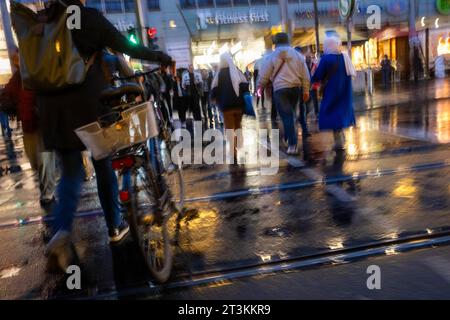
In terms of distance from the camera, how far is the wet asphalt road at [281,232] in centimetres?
313

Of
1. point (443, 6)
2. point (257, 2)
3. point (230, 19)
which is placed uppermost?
point (257, 2)

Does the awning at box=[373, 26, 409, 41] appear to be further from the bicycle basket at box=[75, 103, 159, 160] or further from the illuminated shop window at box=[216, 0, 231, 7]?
the bicycle basket at box=[75, 103, 159, 160]

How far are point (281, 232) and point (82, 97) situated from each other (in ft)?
6.24

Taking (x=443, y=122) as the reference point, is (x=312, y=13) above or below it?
above

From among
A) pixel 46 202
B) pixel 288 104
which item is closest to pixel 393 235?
pixel 288 104

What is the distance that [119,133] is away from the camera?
321cm

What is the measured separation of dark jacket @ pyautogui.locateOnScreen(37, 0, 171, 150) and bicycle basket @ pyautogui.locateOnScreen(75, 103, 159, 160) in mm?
378

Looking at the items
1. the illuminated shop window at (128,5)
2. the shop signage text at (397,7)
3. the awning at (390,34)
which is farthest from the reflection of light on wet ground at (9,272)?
the shop signage text at (397,7)

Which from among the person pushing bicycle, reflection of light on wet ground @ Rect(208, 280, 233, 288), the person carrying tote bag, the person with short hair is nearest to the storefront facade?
the person with short hair

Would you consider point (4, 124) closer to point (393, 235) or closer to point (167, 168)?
point (167, 168)

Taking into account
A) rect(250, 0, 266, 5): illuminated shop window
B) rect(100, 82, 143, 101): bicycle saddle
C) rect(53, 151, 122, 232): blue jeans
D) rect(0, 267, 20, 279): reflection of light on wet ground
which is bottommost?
rect(0, 267, 20, 279): reflection of light on wet ground

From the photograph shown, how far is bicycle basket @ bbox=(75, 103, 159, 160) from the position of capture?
10.3 feet

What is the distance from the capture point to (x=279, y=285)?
310 centimetres

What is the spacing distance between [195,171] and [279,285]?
386 centimetres
